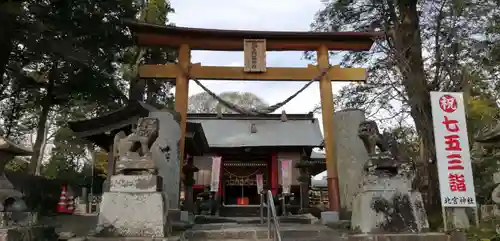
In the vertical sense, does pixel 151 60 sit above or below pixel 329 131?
A: above

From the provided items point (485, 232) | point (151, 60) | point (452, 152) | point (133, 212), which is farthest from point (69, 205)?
point (485, 232)

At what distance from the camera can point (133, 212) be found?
17.7ft

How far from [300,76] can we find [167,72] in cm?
303

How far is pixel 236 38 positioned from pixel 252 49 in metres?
0.48

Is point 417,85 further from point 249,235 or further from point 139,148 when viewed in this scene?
point 139,148

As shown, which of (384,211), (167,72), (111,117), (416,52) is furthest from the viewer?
(111,117)

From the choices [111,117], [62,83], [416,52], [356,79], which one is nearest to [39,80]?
[62,83]

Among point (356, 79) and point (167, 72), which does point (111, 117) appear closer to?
point (167, 72)

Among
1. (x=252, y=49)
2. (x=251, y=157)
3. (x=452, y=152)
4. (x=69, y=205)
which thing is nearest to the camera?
(x=452, y=152)

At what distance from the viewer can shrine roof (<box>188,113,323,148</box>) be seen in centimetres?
1947

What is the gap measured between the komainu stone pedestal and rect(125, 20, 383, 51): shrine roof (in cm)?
436

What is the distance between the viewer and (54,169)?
20.5 m

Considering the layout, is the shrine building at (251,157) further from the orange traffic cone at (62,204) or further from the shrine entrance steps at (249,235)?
the shrine entrance steps at (249,235)

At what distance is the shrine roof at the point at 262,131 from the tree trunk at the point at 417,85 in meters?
9.45
